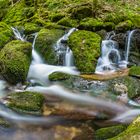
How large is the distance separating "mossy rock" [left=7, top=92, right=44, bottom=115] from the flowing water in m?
0.14

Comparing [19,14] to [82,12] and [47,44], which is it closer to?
[82,12]

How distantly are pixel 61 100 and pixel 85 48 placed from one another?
223 cm

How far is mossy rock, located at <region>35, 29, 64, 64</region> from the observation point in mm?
9750

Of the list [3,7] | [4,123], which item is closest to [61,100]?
[4,123]

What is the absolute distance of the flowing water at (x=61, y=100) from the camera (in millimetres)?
6410

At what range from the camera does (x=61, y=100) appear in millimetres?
7586

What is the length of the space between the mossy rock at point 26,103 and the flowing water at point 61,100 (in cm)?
14

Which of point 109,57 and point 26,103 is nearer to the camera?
point 26,103

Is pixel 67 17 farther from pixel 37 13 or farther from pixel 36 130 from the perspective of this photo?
pixel 36 130

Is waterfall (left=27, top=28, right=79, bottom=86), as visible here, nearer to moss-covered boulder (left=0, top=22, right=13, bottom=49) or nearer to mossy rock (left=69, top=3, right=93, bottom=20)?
moss-covered boulder (left=0, top=22, right=13, bottom=49)

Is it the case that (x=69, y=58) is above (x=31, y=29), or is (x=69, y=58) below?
below

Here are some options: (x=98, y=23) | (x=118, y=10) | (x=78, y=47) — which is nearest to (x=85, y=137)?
(x=78, y=47)

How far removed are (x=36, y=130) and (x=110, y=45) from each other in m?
4.44

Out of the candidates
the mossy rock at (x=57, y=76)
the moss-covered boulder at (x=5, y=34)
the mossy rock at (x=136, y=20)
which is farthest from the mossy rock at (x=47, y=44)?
the mossy rock at (x=136, y=20)
